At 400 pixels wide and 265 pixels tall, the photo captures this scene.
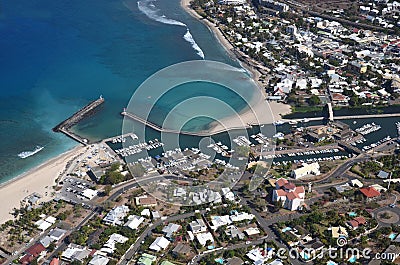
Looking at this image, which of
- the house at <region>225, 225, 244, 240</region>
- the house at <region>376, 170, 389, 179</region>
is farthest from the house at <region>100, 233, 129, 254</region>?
the house at <region>376, 170, 389, 179</region>

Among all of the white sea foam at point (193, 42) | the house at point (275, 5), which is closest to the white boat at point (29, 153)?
the white sea foam at point (193, 42)

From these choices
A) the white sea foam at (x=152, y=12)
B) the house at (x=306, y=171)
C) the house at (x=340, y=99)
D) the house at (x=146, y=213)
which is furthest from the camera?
the white sea foam at (x=152, y=12)

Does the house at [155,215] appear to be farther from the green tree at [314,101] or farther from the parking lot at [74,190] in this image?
the green tree at [314,101]

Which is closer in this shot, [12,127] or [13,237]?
[13,237]

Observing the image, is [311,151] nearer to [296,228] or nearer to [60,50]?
[296,228]

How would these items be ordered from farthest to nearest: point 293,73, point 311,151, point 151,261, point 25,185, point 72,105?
point 293,73
point 72,105
point 311,151
point 25,185
point 151,261

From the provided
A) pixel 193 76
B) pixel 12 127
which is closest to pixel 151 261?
pixel 12 127

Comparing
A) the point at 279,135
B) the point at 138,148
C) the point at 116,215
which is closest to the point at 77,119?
the point at 138,148
